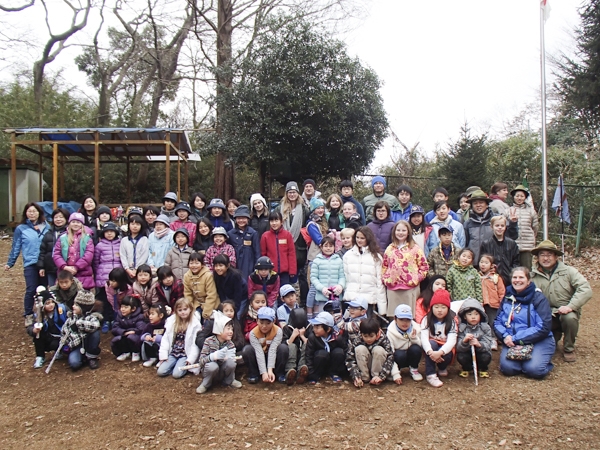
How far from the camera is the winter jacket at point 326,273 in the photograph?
213 inches

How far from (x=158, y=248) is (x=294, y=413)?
288cm

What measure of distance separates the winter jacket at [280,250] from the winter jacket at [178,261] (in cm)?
90

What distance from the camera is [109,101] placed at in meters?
21.3

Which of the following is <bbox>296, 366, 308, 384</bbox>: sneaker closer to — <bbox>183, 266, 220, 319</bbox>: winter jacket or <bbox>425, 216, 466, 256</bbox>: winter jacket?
<bbox>183, 266, 220, 319</bbox>: winter jacket

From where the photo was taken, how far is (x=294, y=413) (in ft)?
12.7

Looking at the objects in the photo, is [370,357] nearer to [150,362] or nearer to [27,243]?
[150,362]

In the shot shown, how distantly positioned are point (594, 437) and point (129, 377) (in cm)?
399

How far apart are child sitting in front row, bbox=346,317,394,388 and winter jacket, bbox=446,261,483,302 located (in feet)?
3.57

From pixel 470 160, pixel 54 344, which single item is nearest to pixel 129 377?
pixel 54 344

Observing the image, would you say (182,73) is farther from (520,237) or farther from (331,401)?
(331,401)

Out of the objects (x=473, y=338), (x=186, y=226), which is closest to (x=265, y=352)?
(x=473, y=338)

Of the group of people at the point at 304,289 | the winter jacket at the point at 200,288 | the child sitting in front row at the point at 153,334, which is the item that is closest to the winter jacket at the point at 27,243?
the group of people at the point at 304,289

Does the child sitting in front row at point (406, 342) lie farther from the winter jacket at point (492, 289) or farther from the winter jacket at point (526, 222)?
the winter jacket at point (526, 222)

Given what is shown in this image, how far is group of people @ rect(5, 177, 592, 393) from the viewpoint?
4621 millimetres
